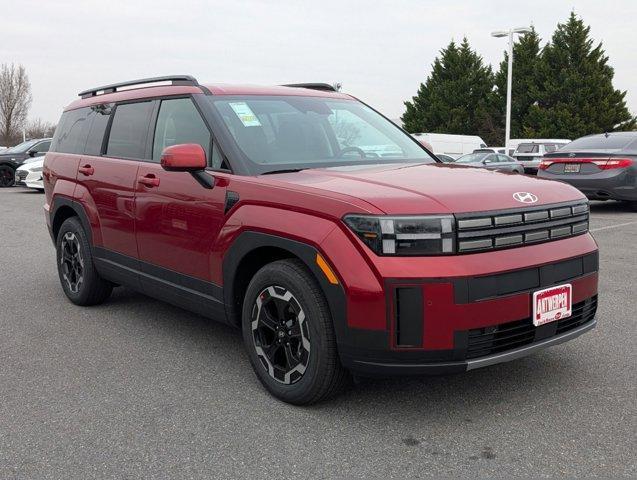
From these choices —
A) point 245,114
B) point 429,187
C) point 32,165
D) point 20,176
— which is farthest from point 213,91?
point 20,176

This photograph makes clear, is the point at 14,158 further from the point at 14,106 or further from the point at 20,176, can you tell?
the point at 14,106

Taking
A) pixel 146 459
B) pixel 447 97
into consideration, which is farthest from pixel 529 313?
pixel 447 97

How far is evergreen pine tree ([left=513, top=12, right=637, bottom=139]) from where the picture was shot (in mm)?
48750

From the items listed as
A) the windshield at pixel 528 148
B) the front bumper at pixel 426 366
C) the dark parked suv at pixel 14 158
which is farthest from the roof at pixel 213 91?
the windshield at pixel 528 148

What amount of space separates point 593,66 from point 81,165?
50.2 metres

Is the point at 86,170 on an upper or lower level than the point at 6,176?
upper

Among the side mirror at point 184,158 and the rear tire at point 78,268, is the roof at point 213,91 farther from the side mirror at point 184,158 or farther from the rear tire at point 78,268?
the rear tire at point 78,268

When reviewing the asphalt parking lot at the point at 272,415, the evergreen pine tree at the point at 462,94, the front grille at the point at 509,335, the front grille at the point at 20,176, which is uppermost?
the evergreen pine tree at the point at 462,94

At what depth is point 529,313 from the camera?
3246mm

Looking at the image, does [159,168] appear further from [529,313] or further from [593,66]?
[593,66]

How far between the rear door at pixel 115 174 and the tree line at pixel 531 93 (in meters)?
48.1

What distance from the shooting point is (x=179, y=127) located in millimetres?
4504

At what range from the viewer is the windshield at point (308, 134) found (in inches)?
161

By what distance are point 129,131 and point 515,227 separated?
3066mm
